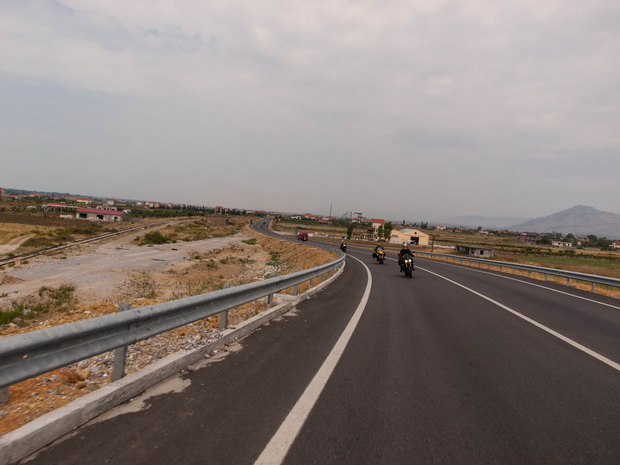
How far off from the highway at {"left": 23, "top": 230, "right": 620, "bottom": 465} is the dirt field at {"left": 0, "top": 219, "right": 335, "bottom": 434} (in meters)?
0.92

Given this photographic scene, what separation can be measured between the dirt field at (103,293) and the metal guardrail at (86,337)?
1.67 feet

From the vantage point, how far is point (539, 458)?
9.68ft

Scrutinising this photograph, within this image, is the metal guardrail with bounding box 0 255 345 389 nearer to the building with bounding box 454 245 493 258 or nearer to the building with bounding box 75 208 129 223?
the building with bounding box 454 245 493 258

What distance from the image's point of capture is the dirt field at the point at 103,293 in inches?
151

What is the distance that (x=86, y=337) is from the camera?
3.48m

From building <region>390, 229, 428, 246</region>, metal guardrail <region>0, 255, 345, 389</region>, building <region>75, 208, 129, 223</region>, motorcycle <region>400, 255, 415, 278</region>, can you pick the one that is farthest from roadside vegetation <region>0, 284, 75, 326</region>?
building <region>75, 208, 129, 223</region>

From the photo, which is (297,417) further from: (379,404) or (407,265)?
(407,265)

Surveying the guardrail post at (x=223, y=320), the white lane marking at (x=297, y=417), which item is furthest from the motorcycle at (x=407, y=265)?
the guardrail post at (x=223, y=320)

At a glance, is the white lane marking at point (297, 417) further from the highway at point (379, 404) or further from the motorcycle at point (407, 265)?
the motorcycle at point (407, 265)

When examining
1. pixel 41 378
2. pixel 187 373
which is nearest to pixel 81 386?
pixel 41 378

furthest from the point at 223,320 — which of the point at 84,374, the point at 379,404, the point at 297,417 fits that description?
the point at 379,404

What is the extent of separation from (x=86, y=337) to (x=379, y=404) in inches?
118

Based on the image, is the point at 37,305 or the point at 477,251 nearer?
the point at 37,305

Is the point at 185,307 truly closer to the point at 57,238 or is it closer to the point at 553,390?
the point at 553,390
